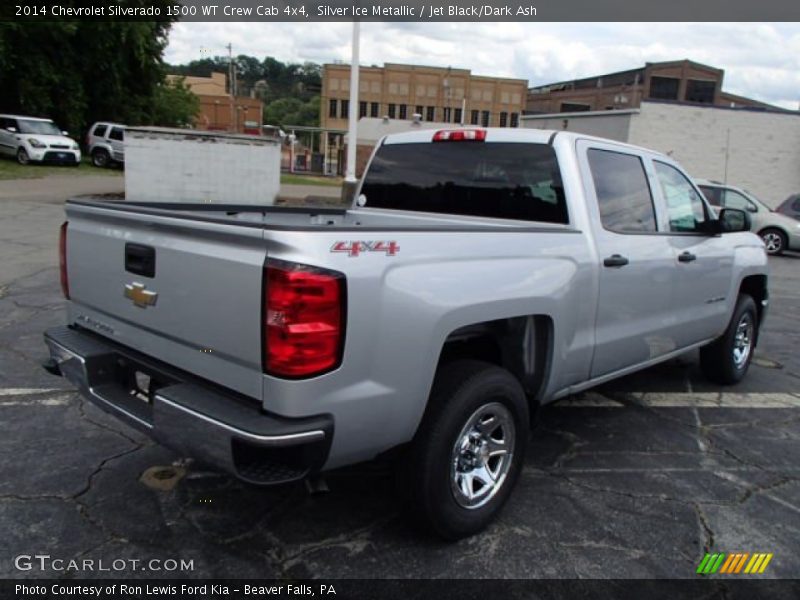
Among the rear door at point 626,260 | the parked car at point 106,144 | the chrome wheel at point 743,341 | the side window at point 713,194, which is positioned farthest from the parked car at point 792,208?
the parked car at point 106,144

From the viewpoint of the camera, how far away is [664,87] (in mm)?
73812

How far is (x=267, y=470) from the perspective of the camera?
7.84ft

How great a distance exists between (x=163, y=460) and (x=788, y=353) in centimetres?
604

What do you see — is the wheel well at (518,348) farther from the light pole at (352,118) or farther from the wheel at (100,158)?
→ the wheel at (100,158)

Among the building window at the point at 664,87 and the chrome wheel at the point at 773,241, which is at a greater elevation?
the building window at the point at 664,87

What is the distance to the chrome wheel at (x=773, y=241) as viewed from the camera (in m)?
15.5

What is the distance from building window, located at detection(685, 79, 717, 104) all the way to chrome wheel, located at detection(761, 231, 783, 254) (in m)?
65.7

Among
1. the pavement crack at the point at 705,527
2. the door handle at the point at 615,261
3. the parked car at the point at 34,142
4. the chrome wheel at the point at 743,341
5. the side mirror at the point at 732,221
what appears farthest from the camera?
the parked car at the point at 34,142

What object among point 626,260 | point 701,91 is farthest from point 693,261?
point 701,91

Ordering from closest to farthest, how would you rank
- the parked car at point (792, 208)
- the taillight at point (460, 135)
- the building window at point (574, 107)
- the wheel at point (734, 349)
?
the taillight at point (460, 135), the wheel at point (734, 349), the parked car at point (792, 208), the building window at point (574, 107)

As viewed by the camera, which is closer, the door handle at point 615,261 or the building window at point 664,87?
the door handle at point 615,261

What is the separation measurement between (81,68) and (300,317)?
1321 inches

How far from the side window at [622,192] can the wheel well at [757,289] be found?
6.04 ft

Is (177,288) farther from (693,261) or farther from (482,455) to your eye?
(693,261)
